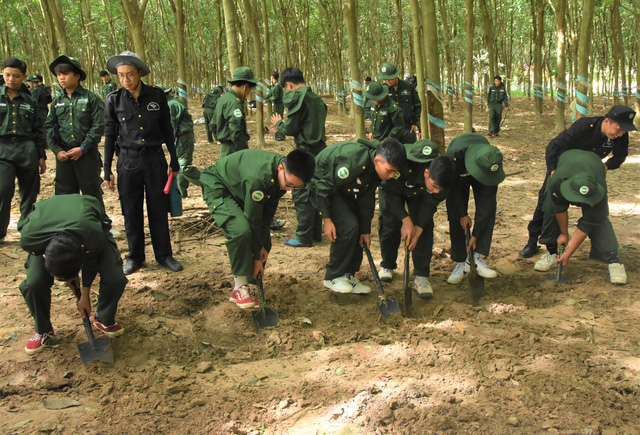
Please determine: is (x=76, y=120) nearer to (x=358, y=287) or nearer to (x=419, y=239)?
(x=358, y=287)

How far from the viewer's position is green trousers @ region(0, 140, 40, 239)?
5082mm

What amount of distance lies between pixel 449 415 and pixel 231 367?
4.92 ft

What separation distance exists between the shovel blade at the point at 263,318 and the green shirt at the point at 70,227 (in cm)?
125

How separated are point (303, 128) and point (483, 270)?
254 cm

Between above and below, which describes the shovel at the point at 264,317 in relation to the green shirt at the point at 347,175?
below

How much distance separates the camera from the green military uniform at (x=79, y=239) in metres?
3.07

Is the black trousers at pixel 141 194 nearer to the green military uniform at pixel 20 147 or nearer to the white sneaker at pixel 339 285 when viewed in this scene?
the green military uniform at pixel 20 147

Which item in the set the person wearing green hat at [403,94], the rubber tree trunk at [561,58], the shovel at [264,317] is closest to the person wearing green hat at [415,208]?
the shovel at [264,317]

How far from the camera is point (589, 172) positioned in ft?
14.2

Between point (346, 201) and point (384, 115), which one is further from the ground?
point (384, 115)

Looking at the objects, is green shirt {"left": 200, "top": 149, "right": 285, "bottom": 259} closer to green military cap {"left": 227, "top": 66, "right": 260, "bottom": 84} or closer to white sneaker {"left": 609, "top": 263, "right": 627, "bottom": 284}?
green military cap {"left": 227, "top": 66, "right": 260, "bottom": 84}

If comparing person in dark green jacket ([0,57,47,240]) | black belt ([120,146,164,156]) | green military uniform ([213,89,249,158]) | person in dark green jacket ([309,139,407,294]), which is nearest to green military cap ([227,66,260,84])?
green military uniform ([213,89,249,158])

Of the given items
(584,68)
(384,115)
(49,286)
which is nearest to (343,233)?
(49,286)

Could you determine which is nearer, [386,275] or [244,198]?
[244,198]
